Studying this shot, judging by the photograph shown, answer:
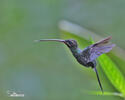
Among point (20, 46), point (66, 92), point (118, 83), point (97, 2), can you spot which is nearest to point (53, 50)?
point (20, 46)

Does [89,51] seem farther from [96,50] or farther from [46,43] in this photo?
[46,43]

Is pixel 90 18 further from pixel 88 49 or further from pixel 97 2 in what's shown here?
pixel 88 49

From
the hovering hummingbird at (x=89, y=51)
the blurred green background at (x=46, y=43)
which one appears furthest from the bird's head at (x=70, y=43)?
the blurred green background at (x=46, y=43)

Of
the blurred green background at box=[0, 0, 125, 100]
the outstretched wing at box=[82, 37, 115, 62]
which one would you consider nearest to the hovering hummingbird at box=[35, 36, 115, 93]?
the outstretched wing at box=[82, 37, 115, 62]

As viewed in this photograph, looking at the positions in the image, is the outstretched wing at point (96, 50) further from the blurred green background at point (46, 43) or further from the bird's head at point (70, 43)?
the blurred green background at point (46, 43)

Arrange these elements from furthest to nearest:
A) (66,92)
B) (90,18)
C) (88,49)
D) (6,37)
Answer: (90,18) → (6,37) → (66,92) → (88,49)

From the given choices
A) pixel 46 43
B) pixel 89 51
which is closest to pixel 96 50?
pixel 89 51

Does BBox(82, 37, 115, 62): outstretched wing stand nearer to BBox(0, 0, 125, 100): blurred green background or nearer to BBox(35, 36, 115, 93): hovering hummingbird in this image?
BBox(35, 36, 115, 93): hovering hummingbird

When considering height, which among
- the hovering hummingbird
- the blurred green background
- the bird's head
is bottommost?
the hovering hummingbird
